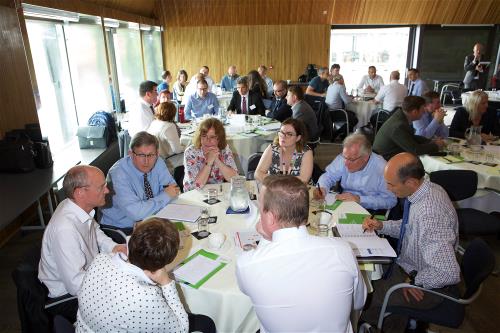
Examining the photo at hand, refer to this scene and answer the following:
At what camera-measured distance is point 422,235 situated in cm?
224

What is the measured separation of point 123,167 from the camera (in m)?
2.96

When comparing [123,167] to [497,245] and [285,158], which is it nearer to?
[285,158]

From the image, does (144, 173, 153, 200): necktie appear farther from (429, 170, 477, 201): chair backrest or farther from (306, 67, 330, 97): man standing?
(306, 67, 330, 97): man standing

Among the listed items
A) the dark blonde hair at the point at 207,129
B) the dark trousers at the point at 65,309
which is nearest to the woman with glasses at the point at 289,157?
the dark blonde hair at the point at 207,129

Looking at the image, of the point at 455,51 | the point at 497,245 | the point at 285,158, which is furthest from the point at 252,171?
the point at 455,51

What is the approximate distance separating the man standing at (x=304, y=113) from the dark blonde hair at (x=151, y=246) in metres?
4.42

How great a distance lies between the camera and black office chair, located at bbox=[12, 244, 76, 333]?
1.89 metres

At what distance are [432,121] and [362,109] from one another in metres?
3.45

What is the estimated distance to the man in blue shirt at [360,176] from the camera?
10.3 ft

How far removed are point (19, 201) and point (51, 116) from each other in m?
3.01

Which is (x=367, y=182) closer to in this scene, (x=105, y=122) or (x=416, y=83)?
(x=105, y=122)

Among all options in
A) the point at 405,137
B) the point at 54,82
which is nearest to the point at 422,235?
the point at 405,137

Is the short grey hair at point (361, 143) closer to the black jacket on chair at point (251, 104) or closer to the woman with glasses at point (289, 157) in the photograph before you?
the woman with glasses at point (289, 157)

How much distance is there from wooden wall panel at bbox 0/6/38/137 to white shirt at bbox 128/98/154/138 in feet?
4.64
